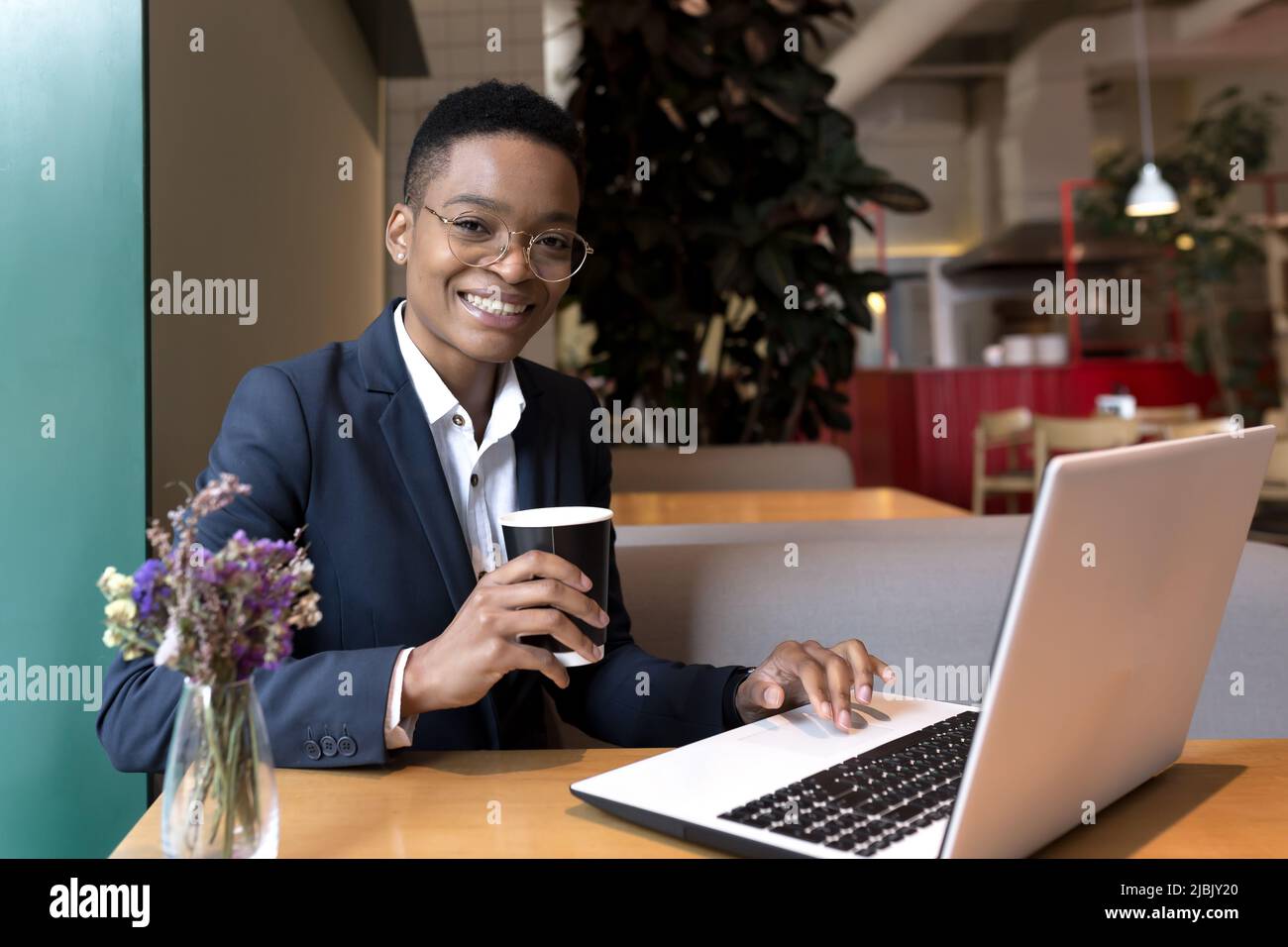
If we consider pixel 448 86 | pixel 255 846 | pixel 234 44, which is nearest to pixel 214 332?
pixel 234 44

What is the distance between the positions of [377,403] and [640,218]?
2.48 m

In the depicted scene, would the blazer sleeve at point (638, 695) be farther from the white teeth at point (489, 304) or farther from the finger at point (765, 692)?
the white teeth at point (489, 304)

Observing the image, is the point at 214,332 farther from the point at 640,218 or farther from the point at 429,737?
the point at 640,218

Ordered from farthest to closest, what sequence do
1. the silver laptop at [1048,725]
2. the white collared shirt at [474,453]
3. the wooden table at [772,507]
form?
the wooden table at [772,507]
the white collared shirt at [474,453]
the silver laptop at [1048,725]

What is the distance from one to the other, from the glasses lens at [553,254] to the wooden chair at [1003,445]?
17.8 feet

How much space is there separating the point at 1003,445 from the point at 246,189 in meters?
5.49

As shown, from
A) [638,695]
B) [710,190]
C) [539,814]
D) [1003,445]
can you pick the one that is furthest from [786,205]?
[1003,445]

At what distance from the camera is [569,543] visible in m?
0.86

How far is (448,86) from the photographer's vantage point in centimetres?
412

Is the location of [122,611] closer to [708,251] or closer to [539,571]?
[539,571]

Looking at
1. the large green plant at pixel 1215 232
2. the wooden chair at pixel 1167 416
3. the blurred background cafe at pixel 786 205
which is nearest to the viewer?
the blurred background cafe at pixel 786 205

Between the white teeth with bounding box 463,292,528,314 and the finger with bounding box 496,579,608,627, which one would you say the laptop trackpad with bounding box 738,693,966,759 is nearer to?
the finger with bounding box 496,579,608,627

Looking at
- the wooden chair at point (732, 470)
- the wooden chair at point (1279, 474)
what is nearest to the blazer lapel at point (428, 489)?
the wooden chair at point (732, 470)

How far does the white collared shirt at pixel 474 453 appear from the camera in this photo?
1253 millimetres
